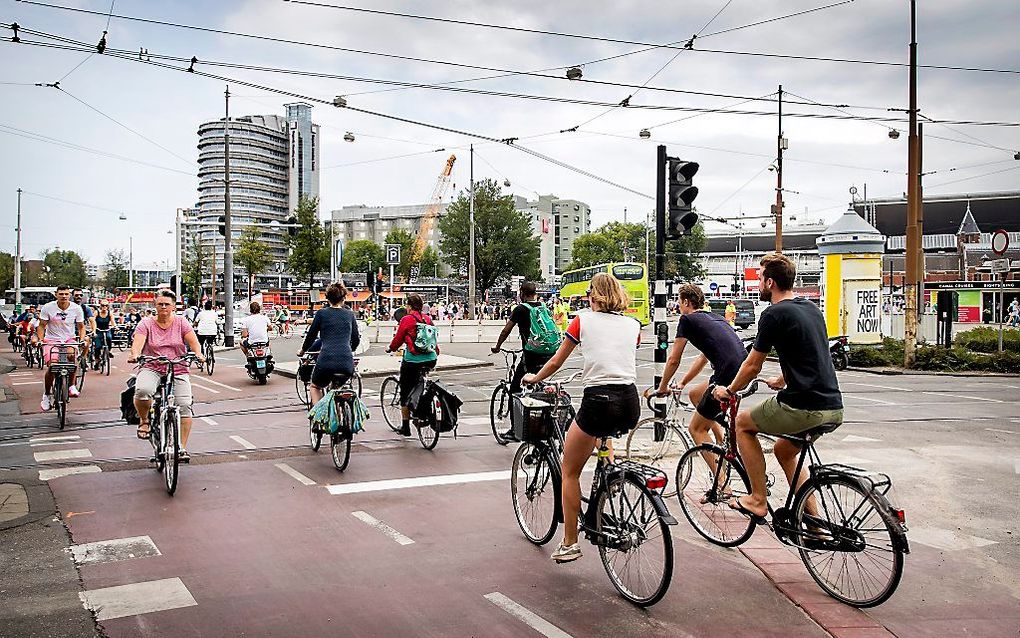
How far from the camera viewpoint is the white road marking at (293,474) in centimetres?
821

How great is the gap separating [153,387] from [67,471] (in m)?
1.32

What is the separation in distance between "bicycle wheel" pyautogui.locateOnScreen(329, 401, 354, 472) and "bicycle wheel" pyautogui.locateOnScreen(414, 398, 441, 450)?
1364 millimetres

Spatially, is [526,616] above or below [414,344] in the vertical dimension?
below

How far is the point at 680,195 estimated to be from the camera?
10523 mm

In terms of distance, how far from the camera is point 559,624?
14.9 ft

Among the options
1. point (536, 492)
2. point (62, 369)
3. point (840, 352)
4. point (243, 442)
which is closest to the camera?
point (536, 492)

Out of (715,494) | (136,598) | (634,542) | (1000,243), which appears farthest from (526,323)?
(1000,243)

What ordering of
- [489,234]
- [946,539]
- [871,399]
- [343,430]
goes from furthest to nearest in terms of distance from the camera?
[489,234] < [871,399] < [343,430] < [946,539]

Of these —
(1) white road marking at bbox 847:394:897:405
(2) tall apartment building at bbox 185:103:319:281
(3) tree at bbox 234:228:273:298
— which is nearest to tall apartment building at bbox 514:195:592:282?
(2) tall apartment building at bbox 185:103:319:281

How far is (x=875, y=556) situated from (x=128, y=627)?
4071mm

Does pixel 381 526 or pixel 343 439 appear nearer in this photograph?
pixel 381 526

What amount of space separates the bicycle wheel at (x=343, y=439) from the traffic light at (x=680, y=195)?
4589 mm

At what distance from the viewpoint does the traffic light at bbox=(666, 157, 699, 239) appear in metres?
10.5

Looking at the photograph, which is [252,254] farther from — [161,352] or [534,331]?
[161,352]
